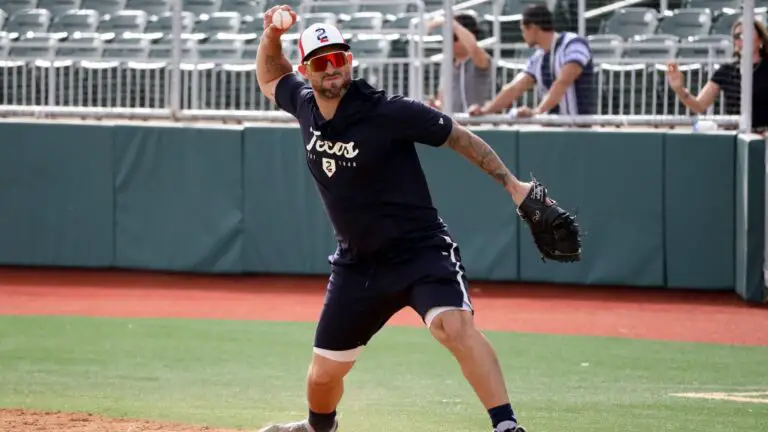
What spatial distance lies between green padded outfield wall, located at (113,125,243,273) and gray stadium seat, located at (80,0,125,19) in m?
2.50

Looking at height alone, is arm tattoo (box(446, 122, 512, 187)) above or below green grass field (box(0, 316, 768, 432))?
above

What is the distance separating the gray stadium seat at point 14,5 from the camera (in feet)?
52.1

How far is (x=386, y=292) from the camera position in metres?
5.92

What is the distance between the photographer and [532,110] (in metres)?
13.0

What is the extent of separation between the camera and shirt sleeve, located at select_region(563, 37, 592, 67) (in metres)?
12.5

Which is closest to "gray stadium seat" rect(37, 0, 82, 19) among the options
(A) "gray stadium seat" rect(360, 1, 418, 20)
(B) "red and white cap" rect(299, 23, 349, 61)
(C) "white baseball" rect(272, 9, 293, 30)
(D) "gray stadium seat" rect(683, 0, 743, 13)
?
(A) "gray stadium seat" rect(360, 1, 418, 20)

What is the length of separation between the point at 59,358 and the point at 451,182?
477 cm

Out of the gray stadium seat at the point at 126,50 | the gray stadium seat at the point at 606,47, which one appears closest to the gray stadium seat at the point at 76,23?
the gray stadium seat at the point at 126,50

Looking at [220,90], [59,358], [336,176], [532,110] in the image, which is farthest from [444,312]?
[220,90]

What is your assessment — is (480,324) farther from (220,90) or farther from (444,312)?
(444,312)

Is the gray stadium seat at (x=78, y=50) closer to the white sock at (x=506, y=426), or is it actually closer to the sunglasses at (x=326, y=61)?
the sunglasses at (x=326, y=61)

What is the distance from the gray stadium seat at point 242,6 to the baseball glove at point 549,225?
968cm

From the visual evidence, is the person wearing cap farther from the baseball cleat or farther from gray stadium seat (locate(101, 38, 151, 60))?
gray stadium seat (locate(101, 38, 151, 60))

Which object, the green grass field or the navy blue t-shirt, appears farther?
the green grass field
